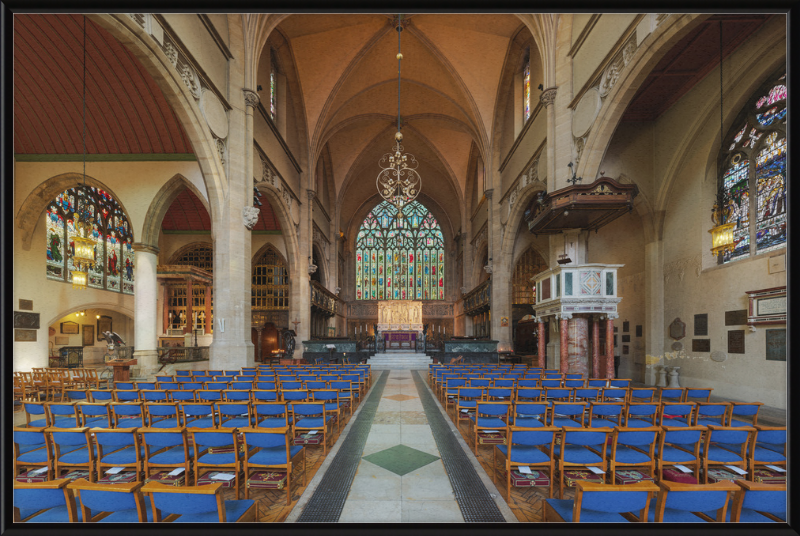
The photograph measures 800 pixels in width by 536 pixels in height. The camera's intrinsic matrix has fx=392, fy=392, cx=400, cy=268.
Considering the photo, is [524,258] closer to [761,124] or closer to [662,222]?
[662,222]

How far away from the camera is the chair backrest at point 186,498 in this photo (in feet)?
6.51

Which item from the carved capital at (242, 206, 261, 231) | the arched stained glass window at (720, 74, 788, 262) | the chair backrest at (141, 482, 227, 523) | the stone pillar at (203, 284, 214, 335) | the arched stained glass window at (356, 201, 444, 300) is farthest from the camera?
the arched stained glass window at (356, 201, 444, 300)

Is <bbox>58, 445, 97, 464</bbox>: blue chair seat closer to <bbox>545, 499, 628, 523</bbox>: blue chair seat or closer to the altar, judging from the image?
<bbox>545, 499, 628, 523</bbox>: blue chair seat

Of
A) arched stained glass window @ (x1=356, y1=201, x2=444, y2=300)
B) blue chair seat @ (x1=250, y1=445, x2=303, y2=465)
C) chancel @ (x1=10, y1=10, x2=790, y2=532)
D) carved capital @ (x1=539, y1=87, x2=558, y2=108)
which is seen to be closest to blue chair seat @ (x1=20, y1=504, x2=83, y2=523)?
chancel @ (x1=10, y1=10, x2=790, y2=532)

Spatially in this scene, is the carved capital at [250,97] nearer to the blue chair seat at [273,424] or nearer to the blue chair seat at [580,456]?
the blue chair seat at [273,424]

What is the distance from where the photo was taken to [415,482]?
12.8 ft

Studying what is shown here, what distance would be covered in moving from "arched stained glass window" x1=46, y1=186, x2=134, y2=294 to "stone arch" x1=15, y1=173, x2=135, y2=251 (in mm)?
767

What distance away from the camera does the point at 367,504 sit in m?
3.44

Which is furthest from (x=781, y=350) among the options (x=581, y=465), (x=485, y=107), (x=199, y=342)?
(x=199, y=342)

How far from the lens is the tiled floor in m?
3.29

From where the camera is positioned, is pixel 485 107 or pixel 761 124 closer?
pixel 761 124

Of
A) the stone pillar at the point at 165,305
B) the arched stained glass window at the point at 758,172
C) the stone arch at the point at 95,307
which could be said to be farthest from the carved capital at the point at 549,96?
the stone arch at the point at 95,307

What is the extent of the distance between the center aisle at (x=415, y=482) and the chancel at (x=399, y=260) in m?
0.04

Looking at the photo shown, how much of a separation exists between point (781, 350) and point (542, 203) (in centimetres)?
589
